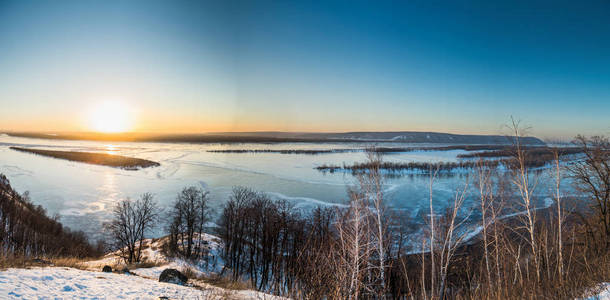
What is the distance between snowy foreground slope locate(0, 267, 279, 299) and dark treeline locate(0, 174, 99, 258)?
55.9ft

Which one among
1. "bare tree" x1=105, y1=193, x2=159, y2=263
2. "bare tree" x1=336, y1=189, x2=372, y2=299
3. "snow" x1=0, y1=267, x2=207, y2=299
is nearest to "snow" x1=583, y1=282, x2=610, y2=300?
"bare tree" x1=336, y1=189, x2=372, y2=299

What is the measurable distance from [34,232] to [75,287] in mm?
28584

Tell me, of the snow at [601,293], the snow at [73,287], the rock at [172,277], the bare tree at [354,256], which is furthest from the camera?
the rock at [172,277]

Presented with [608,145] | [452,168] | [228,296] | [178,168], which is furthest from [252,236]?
[452,168]

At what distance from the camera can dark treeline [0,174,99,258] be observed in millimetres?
22609

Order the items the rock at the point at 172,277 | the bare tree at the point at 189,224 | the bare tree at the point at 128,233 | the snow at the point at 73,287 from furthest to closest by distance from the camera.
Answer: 1. the bare tree at the point at 189,224
2. the bare tree at the point at 128,233
3. the rock at the point at 172,277
4. the snow at the point at 73,287

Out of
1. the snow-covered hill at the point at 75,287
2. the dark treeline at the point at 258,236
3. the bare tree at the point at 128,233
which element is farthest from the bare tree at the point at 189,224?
the snow-covered hill at the point at 75,287

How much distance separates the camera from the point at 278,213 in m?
25.5

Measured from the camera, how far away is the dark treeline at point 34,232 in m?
22.6

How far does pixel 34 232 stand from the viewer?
997 inches

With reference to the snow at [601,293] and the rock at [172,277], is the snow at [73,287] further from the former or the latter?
the snow at [601,293]

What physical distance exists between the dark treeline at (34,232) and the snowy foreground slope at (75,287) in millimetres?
17052

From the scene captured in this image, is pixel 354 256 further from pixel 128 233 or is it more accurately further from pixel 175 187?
pixel 175 187

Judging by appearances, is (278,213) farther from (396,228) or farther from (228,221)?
(396,228)
